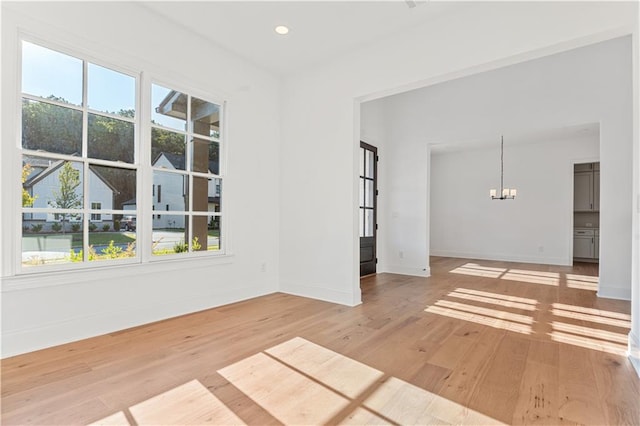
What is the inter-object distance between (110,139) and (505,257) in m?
9.00

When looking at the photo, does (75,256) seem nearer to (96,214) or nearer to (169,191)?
(96,214)

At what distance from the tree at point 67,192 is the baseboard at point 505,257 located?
8.96m

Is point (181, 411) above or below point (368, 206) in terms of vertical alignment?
below

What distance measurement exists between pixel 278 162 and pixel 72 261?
9.09ft

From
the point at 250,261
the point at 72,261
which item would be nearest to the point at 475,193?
the point at 250,261

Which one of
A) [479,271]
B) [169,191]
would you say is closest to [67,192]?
[169,191]

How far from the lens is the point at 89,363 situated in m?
2.38

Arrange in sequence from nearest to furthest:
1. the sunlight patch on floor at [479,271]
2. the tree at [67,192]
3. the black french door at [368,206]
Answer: the tree at [67,192]
the black french door at [368,206]
the sunlight patch on floor at [479,271]

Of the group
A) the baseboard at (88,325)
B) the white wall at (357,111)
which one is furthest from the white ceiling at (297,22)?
the baseboard at (88,325)

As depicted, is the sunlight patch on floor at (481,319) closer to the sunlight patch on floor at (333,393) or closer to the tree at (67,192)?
the sunlight patch on floor at (333,393)

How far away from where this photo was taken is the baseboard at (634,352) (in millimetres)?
2279

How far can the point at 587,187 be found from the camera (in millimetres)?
8609

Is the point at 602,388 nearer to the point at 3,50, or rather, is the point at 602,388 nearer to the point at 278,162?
the point at 278,162

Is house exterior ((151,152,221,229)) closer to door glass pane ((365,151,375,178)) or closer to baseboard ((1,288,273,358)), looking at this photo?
baseboard ((1,288,273,358))
